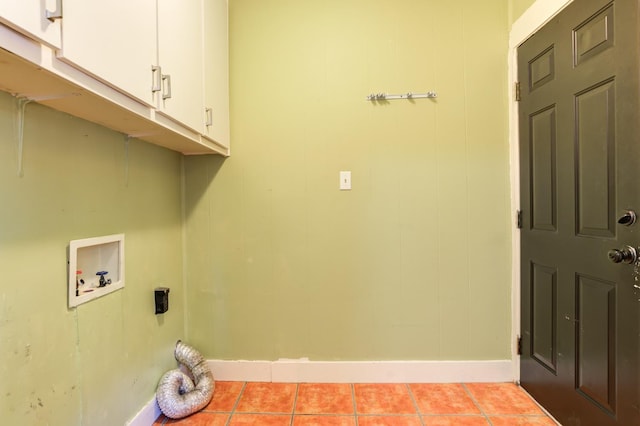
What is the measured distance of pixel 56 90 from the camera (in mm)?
882

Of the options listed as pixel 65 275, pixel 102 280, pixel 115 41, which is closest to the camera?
pixel 115 41

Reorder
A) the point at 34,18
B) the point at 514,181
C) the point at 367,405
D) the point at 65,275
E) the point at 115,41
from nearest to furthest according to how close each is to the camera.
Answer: the point at 34,18, the point at 115,41, the point at 65,275, the point at 367,405, the point at 514,181

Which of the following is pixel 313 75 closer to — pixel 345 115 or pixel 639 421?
pixel 345 115

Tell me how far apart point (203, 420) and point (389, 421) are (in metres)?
0.95

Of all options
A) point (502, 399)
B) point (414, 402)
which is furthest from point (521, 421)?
point (414, 402)

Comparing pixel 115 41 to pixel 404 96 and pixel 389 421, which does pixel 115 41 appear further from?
pixel 389 421

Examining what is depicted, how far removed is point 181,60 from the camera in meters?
1.32

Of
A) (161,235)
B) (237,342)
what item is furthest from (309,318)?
(161,235)

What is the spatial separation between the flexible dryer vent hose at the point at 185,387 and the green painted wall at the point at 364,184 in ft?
0.55

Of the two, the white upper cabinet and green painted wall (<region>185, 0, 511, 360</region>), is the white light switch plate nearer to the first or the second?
green painted wall (<region>185, 0, 511, 360</region>)

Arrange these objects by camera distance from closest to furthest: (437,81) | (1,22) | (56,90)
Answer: (1,22)
(56,90)
(437,81)

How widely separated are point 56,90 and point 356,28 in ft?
5.21

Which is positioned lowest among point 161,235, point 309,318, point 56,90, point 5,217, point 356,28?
point 309,318

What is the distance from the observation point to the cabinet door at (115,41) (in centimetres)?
77
